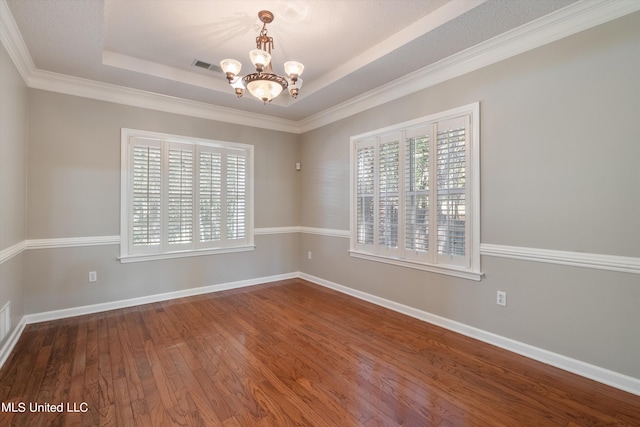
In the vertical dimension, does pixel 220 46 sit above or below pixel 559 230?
above

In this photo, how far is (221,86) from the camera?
383cm

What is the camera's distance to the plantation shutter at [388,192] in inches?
142

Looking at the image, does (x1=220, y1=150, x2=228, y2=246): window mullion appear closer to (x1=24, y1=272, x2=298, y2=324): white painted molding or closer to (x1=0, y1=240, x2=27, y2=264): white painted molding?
(x1=24, y1=272, x2=298, y2=324): white painted molding

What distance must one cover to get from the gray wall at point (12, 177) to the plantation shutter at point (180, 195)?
4.64 feet

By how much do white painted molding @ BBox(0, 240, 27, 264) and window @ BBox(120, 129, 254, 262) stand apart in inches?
34.8

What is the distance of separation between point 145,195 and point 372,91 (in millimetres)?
3255

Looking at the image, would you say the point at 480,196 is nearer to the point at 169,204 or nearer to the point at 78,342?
the point at 169,204

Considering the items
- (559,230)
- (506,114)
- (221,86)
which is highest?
(221,86)

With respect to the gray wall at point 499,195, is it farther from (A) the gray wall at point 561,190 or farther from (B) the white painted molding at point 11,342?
(B) the white painted molding at point 11,342

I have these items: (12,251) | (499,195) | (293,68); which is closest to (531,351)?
(499,195)

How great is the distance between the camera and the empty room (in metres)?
2.06

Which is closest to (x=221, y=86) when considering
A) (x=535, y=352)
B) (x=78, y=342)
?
(x=78, y=342)

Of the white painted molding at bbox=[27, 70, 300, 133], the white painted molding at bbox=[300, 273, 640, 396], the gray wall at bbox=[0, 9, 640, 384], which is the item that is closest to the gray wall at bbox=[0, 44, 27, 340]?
the gray wall at bbox=[0, 9, 640, 384]

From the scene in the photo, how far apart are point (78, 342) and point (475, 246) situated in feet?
12.8
